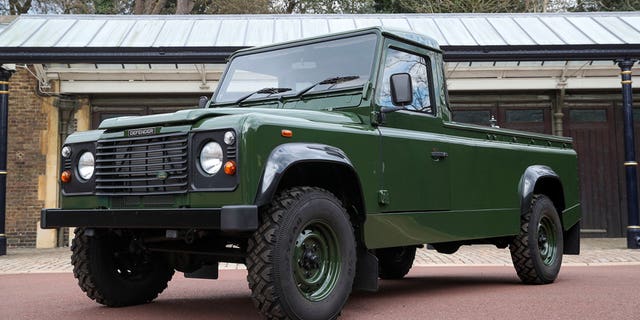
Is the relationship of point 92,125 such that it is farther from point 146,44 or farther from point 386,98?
point 386,98

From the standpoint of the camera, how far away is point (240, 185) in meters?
4.06

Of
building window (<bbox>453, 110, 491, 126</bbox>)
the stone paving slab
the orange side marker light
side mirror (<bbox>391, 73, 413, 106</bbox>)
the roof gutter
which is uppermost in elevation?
the roof gutter

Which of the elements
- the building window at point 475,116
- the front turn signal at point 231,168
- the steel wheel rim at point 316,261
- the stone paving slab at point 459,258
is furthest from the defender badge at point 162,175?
the building window at point 475,116

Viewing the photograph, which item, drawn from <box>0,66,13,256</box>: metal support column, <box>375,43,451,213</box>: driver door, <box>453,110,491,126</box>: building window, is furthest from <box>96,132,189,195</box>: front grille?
<box>453,110,491,126</box>: building window

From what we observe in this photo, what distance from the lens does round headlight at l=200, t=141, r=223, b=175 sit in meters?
4.20

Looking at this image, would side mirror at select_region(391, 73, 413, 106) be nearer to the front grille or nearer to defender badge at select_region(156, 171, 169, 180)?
the front grille

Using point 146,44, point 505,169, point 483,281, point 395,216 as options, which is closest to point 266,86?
point 395,216

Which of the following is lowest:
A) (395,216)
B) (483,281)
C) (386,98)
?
(483,281)

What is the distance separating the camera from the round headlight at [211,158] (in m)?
4.20

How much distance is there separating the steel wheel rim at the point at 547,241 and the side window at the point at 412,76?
233 cm

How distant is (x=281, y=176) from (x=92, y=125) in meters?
12.2

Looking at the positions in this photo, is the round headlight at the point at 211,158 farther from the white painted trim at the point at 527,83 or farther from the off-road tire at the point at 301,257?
the white painted trim at the point at 527,83

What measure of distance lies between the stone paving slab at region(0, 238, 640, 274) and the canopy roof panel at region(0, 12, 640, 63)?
3660 millimetres

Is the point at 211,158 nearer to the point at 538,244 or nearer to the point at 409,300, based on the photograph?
the point at 409,300
